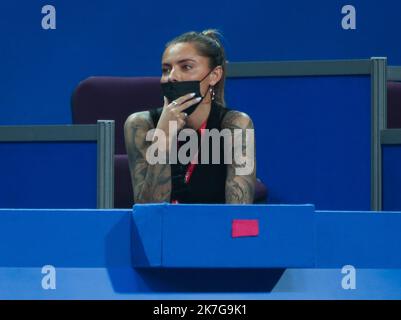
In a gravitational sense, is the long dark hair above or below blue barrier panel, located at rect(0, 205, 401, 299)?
above

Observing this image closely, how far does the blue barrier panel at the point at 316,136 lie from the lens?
2336mm

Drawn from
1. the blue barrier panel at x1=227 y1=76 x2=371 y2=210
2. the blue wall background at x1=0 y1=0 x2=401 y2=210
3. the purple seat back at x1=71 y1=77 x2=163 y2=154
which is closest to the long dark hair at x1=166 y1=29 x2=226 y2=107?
the blue barrier panel at x1=227 y1=76 x2=371 y2=210

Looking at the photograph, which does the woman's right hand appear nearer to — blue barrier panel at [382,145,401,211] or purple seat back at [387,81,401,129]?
blue barrier panel at [382,145,401,211]

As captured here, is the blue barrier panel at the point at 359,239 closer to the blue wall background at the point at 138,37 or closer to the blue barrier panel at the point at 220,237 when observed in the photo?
the blue barrier panel at the point at 220,237

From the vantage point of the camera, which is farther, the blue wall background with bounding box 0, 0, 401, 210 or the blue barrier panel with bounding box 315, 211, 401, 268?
the blue wall background with bounding box 0, 0, 401, 210

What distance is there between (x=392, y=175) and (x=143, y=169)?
0.58m

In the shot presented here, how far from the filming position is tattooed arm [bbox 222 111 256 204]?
1999 mm

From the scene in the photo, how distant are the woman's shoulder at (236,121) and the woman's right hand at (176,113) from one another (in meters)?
0.08

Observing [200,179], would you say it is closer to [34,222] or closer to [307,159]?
[307,159]

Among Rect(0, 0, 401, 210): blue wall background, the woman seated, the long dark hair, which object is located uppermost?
Rect(0, 0, 401, 210): blue wall background

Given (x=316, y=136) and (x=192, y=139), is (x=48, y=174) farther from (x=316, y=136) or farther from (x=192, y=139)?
(x=316, y=136)

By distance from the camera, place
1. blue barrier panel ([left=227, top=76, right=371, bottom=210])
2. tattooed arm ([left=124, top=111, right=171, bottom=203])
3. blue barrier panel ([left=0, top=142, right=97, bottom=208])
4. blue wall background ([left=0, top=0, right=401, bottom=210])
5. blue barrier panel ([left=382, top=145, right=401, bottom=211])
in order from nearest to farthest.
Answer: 1. tattooed arm ([left=124, top=111, right=171, bottom=203])
2. blue barrier panel ([left=0, top=142, right=97, bottom=208])
3. blue barrier panel ([left=382, top=145, right=401, bottom=211])
4. blue barrier panel ([left=227, top=76, right=371, bottom=210])
5. blue wall background ([left=0, top=0, right=401, bottom=210])

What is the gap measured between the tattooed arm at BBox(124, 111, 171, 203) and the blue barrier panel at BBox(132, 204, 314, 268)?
0.68 m
